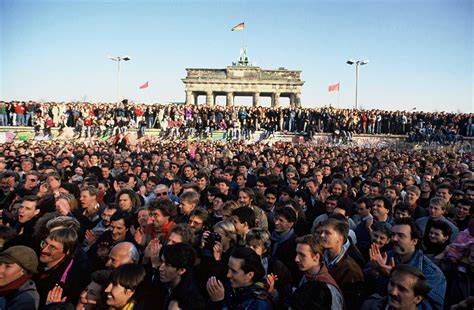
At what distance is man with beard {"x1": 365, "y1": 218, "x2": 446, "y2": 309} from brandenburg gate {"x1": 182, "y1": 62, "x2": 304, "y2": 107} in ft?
162

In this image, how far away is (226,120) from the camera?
28.8 m

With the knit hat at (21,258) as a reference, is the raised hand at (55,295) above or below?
below

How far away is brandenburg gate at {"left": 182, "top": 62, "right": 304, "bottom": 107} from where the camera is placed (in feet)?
174

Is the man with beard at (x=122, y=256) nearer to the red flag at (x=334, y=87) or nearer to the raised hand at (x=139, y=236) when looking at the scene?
the raised hand at (x=139, y=236)

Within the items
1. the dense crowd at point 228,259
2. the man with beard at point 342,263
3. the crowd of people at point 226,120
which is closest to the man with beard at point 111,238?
the dense crowd at point 228,259

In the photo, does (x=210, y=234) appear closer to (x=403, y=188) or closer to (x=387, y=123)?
(x=403, y=188)

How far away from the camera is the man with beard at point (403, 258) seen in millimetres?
3924

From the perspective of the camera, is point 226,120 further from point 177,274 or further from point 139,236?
point 177,274

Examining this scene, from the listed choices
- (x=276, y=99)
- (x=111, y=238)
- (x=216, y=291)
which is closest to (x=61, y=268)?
(x=111, y=238)

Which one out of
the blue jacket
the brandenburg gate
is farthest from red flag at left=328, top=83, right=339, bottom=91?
the blue jacket

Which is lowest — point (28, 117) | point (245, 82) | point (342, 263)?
point (342, 263)

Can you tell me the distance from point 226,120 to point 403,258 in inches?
982

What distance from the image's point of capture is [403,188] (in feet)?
30.7

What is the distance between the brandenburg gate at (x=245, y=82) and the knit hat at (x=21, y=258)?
49.7 meters
